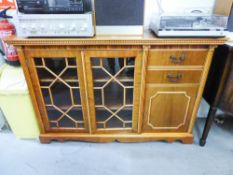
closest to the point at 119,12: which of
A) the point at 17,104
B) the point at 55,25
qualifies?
the point at 55,25

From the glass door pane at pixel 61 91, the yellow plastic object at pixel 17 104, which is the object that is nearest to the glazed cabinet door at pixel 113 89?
the glass door pane at pixel 61 91

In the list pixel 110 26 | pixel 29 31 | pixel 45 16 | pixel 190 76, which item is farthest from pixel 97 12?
pixel 190 76

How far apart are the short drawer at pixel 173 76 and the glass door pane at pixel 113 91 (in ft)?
0.45

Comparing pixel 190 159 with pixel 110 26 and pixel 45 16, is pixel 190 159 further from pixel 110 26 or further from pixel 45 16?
pixel 45 16

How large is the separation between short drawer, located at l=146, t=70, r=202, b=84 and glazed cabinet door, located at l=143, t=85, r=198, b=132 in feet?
0.18

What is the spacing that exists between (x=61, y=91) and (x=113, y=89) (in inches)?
14.5

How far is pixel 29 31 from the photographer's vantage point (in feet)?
3.41

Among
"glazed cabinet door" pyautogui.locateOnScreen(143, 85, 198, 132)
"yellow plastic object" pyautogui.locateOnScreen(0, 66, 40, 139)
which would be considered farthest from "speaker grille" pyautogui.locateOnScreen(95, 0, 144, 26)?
"yellow plastic object" pyautogui.locateOnScreen(0, 66, 40, 139)

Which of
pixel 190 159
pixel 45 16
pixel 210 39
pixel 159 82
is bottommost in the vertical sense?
pixel 190 159

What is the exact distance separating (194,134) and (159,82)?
678 millimetres

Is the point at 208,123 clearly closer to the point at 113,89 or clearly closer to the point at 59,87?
the point at 113,89

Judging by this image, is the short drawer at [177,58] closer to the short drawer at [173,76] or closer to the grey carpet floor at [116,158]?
the short drawer at [173,76]

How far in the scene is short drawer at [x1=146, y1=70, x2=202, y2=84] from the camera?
1180 mm

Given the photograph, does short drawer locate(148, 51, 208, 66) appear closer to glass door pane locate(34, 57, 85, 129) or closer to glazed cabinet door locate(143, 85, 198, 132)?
glazed cabinet door locate(143, 85, 198, 132)
